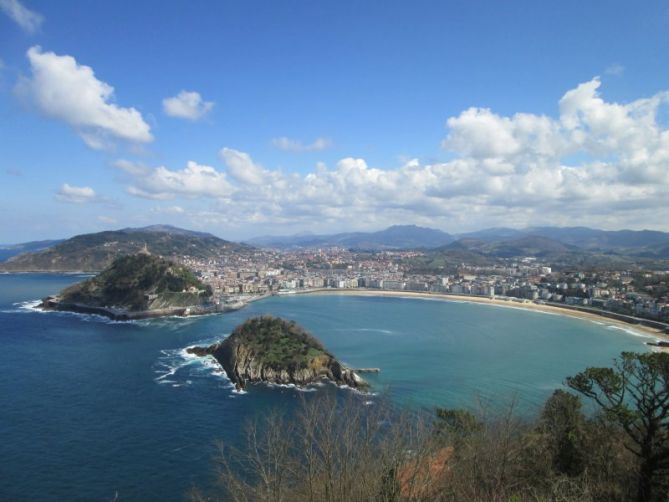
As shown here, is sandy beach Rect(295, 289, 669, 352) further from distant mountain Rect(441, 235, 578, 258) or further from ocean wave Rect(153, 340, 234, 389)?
distant mountain Rect(441, 235, 578, 258)

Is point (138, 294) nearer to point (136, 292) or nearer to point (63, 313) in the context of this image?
point (136, 292)

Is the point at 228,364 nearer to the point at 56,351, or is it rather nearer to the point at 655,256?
the point at 56,351

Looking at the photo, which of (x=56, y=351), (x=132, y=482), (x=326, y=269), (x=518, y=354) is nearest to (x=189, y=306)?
(x=56, y=351)

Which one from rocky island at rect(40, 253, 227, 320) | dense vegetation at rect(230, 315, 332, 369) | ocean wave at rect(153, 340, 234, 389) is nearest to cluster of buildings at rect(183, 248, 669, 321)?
rocky island at rect(40, 253, 227, 320)

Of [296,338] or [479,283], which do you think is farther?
[479,283]

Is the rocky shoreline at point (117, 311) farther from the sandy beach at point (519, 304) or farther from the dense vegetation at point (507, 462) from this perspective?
the dense vegetation at point (507, 462)

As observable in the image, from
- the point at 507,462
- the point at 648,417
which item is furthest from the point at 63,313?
the point at 648,417
